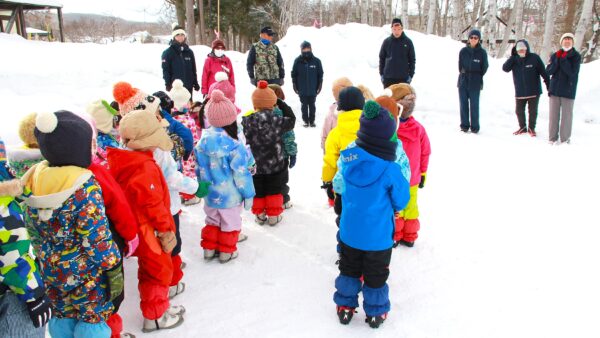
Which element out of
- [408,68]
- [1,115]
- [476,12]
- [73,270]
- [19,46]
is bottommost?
[73,270]

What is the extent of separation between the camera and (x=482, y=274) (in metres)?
3.99

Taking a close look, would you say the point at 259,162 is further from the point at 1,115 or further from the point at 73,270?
the point at 1,115

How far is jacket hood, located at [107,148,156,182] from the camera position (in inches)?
118

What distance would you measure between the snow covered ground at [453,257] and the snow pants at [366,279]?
0.20 m

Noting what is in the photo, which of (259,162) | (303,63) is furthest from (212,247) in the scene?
(303,63)

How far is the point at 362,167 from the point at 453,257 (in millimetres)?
1931

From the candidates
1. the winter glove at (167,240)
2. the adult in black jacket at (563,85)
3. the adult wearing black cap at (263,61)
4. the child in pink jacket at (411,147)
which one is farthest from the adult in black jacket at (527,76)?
the winter glove at (167,240)

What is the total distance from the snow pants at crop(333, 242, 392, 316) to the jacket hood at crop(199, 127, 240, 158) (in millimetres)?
1438

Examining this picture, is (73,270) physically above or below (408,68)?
below

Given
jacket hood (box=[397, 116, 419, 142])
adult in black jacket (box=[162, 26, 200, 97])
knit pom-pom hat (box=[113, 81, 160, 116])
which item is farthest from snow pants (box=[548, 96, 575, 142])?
knit pom-pom hat (box=[113, 81, 160, 116])

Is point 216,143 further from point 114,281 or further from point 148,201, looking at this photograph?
point 114,281

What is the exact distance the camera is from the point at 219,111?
391 cm

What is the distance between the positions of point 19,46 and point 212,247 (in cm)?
1243

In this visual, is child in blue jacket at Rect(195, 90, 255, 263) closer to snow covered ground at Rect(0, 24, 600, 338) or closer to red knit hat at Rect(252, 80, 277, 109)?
snow covered ground at Rect(0, 24, 600, 338)
